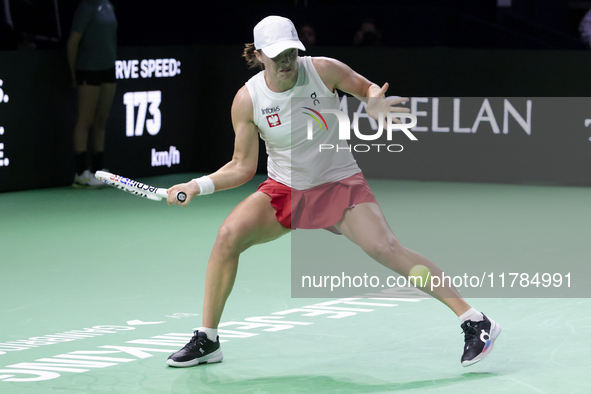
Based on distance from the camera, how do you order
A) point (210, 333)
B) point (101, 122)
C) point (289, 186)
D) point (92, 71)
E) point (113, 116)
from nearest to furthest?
point (210, 333) → point (289, 186) → point (92, 71) → point (101, 122) → point (113, 116)

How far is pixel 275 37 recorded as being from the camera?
489 cm

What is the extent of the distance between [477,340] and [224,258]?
3.97 ft

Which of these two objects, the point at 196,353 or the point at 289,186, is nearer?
the point at 196,353

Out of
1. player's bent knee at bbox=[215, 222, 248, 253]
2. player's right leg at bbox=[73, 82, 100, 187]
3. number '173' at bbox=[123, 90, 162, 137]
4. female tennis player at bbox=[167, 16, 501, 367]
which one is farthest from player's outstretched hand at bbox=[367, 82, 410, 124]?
number '173' at bbox=[123, 90, 162, 137]

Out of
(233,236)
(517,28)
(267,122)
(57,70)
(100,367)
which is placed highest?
(517,28)

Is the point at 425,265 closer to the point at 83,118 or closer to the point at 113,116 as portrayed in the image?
the point at 83,118

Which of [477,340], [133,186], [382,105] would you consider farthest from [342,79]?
[477,340]

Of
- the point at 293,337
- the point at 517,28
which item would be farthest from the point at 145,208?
the point at 517,28

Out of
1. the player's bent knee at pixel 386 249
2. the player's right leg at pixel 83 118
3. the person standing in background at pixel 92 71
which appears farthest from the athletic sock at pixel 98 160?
the player's bent knee at pixel 386 249

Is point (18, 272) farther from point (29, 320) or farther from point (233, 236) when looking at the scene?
point (233, 236)

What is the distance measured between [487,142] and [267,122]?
704 centimetres

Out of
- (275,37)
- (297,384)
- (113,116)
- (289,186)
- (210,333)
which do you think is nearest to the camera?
(297,384)

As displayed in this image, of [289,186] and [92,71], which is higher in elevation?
[92,71]

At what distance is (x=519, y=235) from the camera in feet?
28.7
